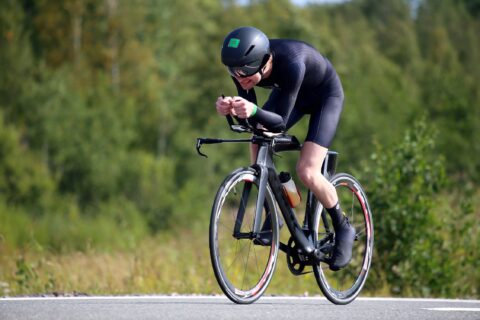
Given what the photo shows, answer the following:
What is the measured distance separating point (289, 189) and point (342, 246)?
0.69 m

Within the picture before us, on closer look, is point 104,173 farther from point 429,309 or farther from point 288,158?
point 429,309

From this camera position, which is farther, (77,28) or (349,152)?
(349,152)

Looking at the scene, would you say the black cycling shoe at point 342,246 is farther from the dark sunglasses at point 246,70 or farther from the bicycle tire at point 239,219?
the dark sunglasses at point 246,70

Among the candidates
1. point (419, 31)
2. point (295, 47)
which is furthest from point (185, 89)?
point (419, 31)

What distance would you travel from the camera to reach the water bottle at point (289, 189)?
6973 mm

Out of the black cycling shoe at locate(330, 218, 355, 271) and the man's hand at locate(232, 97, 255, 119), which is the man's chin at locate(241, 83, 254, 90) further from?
the black cycling shoe at locate(330, 218, 355, 271)

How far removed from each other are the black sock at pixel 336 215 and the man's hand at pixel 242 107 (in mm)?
1405

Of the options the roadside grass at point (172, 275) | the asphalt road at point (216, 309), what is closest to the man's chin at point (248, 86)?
the asphalt road at point (216, 309)

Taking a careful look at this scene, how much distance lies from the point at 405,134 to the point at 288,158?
3710cm

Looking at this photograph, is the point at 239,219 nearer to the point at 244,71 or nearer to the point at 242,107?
the point at 242,107

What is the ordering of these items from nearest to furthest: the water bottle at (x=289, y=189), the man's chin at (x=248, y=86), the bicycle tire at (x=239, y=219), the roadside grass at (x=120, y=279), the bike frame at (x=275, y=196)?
the bicycle tire at (x=239, y=219) → the bike frame at (x=275, y=196) → the man's chin at (x=248, y=86) → the water bottle at (x=289, y=189) → the roadside grass at (x=120, y=279)

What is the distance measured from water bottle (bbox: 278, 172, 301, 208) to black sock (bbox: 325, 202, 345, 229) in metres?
0.41

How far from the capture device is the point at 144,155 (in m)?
41.9

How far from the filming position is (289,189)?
6.98 m
